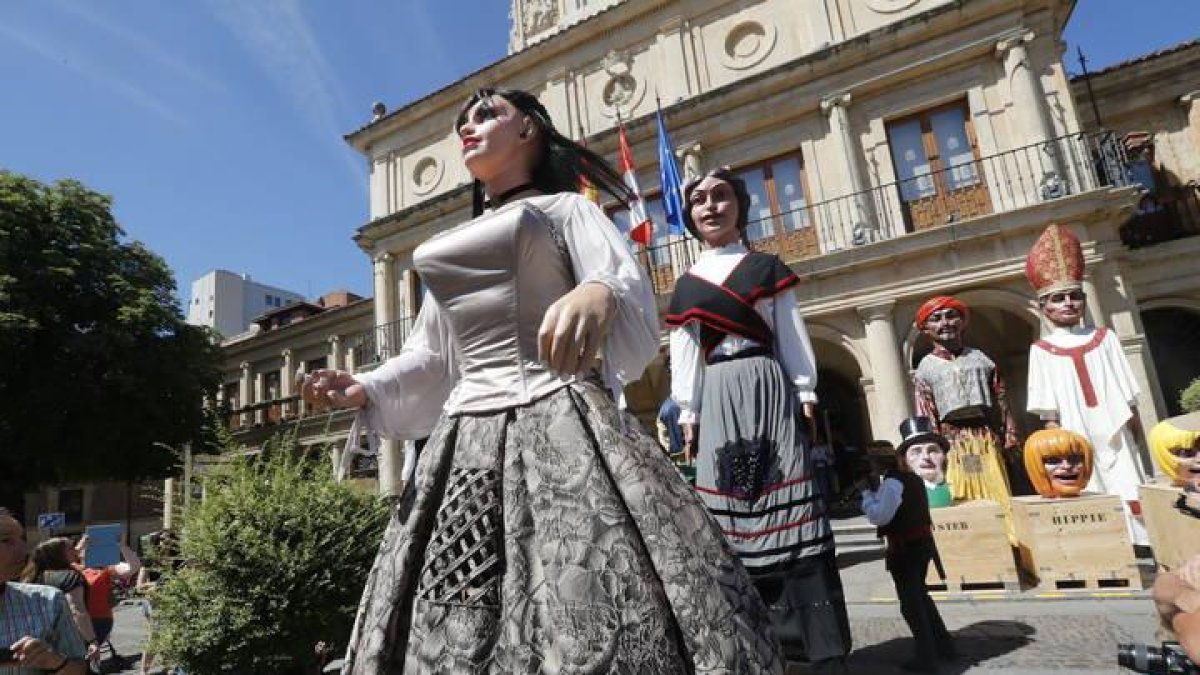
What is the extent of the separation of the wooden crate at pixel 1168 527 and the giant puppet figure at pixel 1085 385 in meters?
1.60

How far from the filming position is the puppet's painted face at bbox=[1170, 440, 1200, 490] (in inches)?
109

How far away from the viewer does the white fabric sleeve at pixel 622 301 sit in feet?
5.49

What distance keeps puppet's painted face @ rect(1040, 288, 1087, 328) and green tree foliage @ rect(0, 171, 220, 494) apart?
69.0ft

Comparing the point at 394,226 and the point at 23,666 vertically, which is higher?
the point at 394,226

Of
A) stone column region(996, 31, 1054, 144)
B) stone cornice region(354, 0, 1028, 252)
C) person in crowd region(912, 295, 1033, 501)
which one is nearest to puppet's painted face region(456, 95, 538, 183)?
person in crowd region(912, 295, 1033, 501)

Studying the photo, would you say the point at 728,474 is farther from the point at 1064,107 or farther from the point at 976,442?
the point at 1064,107

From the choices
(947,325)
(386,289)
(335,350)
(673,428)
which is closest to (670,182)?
(673,428)

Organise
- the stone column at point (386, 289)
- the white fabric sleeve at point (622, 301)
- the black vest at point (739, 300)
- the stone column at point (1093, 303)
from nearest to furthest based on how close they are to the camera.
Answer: the white fabric sleeve at point (622, 301) → the black vest at point (739, 300) → the stone column at point (1093, 303) → the stone column at point (386, 289)

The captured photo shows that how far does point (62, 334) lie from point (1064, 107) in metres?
25.9

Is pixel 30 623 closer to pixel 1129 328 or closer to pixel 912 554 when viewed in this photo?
pixel 912 554

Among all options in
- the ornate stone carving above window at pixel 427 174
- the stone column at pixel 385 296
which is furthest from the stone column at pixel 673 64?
the stone column at pixel 385 296

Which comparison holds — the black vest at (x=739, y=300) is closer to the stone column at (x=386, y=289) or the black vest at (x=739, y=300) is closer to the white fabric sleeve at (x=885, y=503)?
the white fabric sleeve at (x=885, y=503)

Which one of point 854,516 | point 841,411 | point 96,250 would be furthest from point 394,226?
point 854,516

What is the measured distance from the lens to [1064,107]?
11.7 meters
